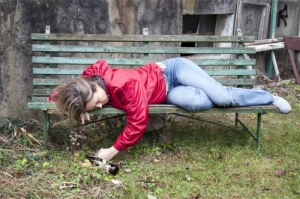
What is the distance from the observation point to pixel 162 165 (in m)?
3.46

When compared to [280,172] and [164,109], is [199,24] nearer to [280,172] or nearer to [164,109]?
[164,109]

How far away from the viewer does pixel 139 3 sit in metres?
4.88

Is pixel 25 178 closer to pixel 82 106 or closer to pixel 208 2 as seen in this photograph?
pixel 82 106

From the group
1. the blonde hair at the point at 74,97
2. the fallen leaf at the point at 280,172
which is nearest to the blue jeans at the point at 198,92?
the fallen leaf at the point at 280,172

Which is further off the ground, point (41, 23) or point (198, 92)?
point (41, 23)

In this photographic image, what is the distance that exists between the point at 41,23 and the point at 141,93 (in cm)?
181

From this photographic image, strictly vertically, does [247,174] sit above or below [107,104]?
below

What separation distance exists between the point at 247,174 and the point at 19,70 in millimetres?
2826

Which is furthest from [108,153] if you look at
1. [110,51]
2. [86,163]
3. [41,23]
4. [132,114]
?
[41,23]

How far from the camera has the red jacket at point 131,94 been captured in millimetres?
3168

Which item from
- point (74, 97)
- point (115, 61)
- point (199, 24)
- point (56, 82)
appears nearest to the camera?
point (74, 97)

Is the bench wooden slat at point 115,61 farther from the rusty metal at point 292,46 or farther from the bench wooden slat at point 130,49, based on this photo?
the rusty metal at point 292,46

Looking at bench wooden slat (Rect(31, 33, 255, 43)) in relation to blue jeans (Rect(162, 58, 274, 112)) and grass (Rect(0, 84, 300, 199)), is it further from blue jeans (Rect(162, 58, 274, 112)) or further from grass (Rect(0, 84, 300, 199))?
grass (Rect(0, 84, 300, 199))

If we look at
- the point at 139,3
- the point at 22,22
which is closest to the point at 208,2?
the point at 139,3
